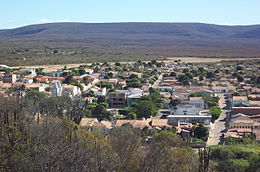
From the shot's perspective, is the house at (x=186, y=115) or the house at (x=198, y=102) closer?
the house at (x=186, y=115)

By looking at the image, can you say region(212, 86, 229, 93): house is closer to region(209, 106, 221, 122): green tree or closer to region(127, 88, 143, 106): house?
region(127, 88, 143, 106): house

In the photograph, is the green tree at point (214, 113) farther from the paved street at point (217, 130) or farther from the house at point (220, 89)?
the house at point (220, 89)

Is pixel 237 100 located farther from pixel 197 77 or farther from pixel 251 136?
pixel 197 77

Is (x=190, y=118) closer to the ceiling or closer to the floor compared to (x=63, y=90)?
closer to the floor

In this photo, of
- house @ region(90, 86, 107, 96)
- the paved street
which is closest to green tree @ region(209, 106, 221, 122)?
the paved street

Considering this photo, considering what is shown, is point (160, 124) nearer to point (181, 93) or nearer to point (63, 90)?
point (181, 93)

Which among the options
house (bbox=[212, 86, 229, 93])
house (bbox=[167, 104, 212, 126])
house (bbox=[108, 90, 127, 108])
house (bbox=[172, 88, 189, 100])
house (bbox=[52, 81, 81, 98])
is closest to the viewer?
house (bbox=[167, 104, 212, 126])

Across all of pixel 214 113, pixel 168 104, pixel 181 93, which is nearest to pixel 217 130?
pixel 214 113

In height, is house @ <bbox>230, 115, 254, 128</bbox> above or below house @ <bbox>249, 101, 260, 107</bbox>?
below

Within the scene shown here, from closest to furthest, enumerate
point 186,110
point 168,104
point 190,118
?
point 190,118 < point 186,110 < point 168,104

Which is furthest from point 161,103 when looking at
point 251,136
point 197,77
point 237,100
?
point 197,77

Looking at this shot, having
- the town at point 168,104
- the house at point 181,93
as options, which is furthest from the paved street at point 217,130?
the house at point 181,93
